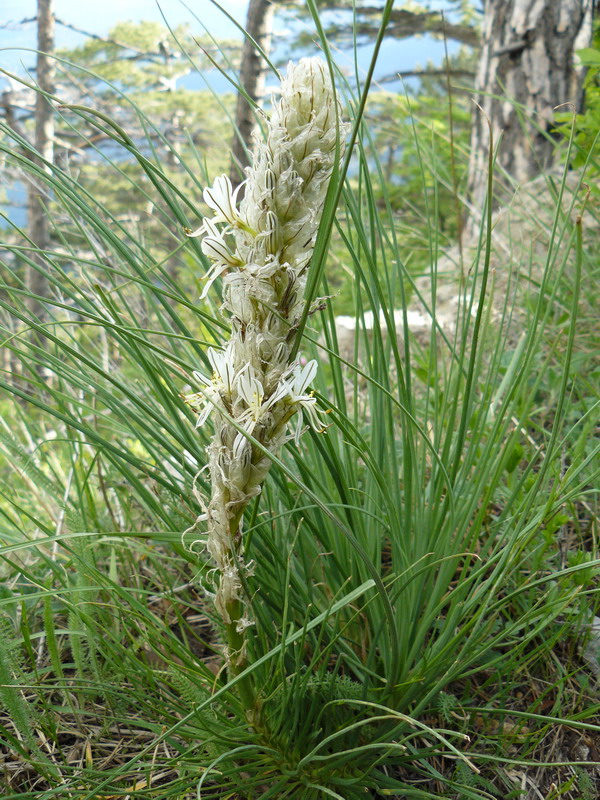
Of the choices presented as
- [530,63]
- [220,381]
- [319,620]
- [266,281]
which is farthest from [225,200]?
[530,63]

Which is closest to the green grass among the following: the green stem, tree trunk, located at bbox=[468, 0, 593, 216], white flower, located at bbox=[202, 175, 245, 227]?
the green stem

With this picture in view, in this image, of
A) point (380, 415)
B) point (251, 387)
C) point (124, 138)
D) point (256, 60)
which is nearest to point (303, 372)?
point (251, 387)

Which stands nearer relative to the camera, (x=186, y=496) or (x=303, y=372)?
(x=303, y=372)

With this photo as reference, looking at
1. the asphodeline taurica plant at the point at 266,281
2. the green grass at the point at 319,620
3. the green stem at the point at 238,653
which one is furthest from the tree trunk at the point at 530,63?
the green stem at the point at 238,653

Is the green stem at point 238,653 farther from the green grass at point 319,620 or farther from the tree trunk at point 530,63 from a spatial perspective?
the tree trunk at point 530,63

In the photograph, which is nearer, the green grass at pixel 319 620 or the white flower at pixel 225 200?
the white flower at pixel 225 200

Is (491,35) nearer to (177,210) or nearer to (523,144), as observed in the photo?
(523,144)

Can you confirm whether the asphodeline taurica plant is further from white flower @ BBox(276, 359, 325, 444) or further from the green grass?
the green grass

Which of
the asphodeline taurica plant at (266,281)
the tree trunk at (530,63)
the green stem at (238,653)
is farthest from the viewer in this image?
the tree trunk at (530,63)
